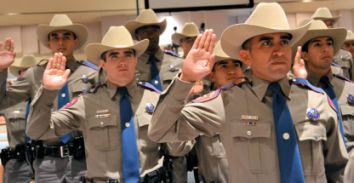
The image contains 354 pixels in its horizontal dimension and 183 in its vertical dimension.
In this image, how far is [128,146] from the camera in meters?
3.01

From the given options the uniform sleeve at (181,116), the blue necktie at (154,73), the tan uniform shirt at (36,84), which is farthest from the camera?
the blue necktie at (154,73)

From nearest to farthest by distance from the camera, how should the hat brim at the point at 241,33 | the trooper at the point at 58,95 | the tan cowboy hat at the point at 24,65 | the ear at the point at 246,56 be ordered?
the hat brim at the point at 241,33 < the ear at the point at 246,56 < the trooper at the point at 58,95 < the tan cowboy hat at the point at 24,65

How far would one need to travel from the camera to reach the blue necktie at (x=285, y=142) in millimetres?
2137

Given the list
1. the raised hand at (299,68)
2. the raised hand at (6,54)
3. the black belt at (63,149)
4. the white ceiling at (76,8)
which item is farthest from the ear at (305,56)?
the white ceiling at (76,8)

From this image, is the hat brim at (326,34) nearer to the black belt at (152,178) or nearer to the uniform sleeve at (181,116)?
the black belt at (152,178)

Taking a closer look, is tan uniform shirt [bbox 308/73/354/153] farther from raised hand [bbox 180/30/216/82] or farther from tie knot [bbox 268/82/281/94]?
raised hand [bbox 180/30/216/82]

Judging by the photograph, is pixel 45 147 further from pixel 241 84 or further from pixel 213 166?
pixel 241 84

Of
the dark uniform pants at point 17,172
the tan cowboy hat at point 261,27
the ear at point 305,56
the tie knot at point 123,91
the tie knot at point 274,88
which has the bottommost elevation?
the dark uniform pants at point 17,172

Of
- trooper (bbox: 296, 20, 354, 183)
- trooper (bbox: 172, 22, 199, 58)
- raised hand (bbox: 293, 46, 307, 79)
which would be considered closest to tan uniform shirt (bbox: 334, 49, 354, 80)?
trooper (bbox: 296, 20, 354, 183)

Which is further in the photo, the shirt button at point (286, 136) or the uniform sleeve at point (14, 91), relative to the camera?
the uniform sleeve at point (14, 91)

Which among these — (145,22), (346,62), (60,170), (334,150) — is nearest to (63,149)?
(60,170)

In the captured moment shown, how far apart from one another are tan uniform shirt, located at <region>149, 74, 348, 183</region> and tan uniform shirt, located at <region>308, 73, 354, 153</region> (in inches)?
37.8

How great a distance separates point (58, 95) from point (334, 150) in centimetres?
212

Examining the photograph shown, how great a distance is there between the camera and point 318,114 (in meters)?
2.26
